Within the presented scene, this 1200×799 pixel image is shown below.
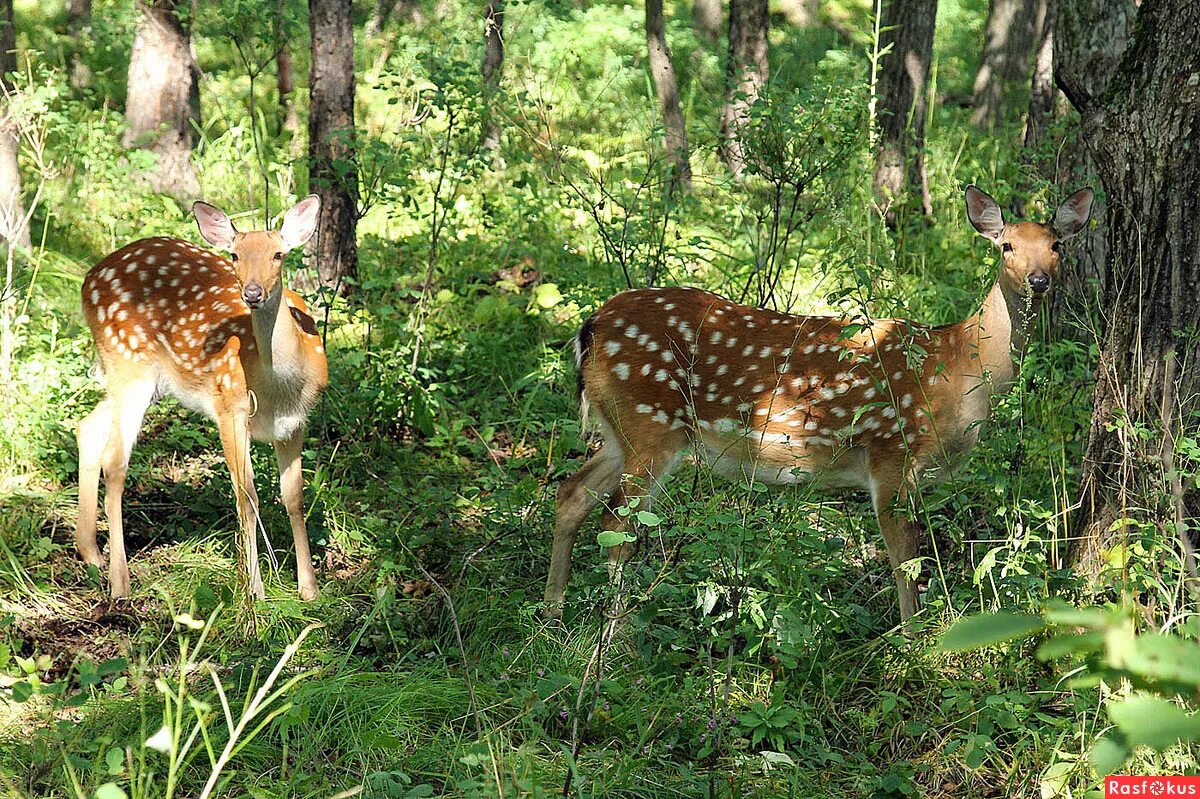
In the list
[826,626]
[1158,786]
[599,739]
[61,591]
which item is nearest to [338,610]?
[61,591]

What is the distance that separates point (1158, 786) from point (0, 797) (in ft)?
10.2

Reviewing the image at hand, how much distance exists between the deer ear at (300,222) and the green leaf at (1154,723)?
4.59 metres

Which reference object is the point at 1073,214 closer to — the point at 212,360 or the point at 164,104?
the point at 212,360

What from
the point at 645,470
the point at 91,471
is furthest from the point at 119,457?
the point at 645,470

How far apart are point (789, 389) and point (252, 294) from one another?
2.21 metres

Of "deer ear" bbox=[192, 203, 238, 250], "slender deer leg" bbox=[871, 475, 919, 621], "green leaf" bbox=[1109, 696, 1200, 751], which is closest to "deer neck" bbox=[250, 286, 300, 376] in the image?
"deer ear" bbox=[192, 203, 238, 250]

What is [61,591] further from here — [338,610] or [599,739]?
[599,739]

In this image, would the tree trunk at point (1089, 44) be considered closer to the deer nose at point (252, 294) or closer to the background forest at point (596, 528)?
the background forest at point (596, 528)

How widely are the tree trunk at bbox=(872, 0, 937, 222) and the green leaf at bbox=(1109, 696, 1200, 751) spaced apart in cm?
770

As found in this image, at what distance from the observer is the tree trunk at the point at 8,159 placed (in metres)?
6.53

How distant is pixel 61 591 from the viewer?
520 centimetres

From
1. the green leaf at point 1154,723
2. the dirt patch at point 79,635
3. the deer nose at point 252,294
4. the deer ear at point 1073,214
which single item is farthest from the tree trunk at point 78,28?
the green leaf at point 1154,723

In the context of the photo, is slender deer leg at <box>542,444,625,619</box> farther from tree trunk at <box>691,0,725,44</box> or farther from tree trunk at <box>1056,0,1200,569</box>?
tree trunk at <box>691,0,725,44</box>

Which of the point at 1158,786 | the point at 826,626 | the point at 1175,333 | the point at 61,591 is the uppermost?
the point at 1175,333
